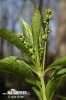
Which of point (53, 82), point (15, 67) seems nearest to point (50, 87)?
point (53, 82)

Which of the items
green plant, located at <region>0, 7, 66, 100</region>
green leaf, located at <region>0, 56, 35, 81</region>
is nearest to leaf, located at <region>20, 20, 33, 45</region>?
green plant, located at <region>0, 7, 66, 100</region>

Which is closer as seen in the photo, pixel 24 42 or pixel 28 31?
pixel 24 42

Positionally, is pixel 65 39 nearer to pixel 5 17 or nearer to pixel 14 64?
pixel 14 64

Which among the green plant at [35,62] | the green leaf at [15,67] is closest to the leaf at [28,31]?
the green plant at [35,62]

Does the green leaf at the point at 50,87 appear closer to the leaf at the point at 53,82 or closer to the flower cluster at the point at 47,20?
the leaf at the point at 53,82

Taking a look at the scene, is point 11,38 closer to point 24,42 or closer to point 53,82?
point 24,42

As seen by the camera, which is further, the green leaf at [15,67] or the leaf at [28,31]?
the leaf at [28,31]

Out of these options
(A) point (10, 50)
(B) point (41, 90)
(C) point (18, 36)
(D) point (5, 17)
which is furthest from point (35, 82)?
(A) point (10, 50)

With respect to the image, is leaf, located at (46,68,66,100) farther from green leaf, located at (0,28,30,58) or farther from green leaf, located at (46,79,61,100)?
green leaf, located at (0,28,30,58)
